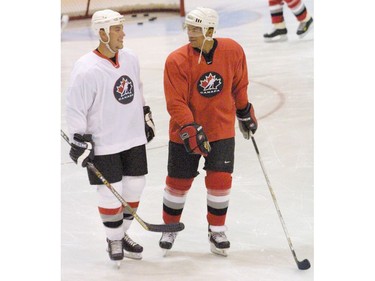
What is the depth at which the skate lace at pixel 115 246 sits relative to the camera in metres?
2.67

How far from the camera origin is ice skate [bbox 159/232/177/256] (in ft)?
9.04

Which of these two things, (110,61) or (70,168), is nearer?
(110,61)

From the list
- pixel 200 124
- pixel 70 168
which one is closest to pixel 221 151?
pixel 200 124

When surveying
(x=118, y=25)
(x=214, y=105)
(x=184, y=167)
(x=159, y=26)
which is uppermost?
(x=118, y=25)

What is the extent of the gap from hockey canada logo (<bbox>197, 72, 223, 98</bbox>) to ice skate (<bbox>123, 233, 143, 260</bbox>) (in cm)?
57

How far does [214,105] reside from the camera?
2.60m

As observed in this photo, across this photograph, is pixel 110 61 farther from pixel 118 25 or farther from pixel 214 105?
pixel 214 105

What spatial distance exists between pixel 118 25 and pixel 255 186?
108 cm

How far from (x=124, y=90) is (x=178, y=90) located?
0.17 metres

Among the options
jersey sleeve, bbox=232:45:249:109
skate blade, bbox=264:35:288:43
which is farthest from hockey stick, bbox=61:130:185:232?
skate blade, bbox=264:35:288:43

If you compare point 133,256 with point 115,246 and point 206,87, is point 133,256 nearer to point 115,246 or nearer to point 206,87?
point 115,246

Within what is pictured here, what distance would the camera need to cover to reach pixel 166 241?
2760mm

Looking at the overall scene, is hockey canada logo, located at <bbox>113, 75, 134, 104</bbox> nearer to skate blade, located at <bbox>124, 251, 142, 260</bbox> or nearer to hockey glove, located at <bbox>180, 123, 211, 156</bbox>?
hockey glove, located at <bbox>180, 123, 211, 156</bbox>

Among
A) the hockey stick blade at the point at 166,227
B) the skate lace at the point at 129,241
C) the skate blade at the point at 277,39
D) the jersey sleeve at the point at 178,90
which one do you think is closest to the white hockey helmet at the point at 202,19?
the jersey sleeve at the point at 178,90
